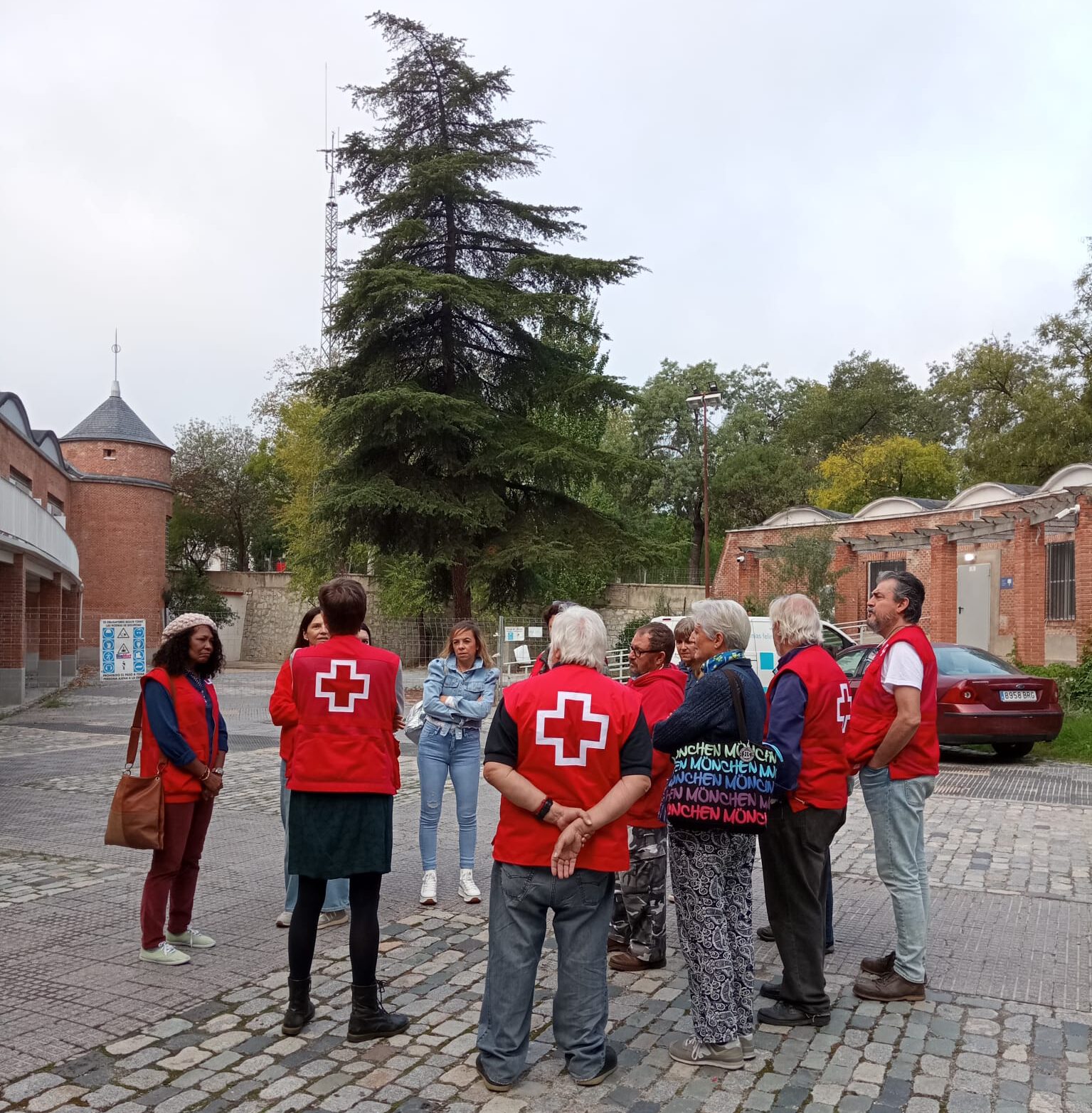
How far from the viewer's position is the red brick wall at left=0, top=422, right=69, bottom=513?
27500 millimetres

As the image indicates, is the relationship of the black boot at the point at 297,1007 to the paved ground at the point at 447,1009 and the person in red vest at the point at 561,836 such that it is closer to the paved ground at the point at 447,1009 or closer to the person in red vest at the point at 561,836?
the paved ground at the point at 447,1009

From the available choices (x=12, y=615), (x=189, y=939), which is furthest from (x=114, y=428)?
(x=189, y=939)

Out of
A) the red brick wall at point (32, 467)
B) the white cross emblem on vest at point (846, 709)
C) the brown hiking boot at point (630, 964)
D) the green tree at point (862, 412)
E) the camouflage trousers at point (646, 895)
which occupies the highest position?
the green tree at point (862, 412)

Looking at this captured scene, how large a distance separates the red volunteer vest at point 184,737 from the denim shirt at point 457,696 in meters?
1.65

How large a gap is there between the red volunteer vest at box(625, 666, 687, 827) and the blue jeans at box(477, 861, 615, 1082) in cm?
130

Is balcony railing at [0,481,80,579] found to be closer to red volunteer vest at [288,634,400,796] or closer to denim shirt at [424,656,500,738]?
denim shirt at [424,656,500,738]

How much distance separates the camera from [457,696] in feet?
22.5

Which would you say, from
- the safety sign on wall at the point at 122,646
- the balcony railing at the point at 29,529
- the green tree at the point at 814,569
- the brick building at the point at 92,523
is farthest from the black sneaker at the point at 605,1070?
the green tree at the point at 814,569

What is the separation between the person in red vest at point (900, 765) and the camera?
4.83 metres

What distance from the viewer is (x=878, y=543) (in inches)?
1332

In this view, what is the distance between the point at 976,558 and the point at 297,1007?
1090 inches

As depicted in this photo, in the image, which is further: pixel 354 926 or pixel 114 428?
pixel 114 428

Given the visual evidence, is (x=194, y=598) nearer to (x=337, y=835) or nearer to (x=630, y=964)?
(x=630, y=964)

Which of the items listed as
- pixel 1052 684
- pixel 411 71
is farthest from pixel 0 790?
pixel 411 71
